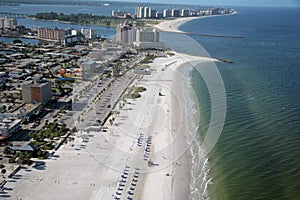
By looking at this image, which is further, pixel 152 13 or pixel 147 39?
pixel 152 13

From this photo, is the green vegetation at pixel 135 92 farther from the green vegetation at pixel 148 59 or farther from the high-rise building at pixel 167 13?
the high-rise building at pixel 167 13

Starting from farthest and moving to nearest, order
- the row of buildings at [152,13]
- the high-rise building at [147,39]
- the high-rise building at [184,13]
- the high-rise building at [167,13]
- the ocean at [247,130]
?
the high-rise building at [184,13], the high-rise building at [167,13], the row of buildings at [152,13], the high-rise building at [147,39], the ocean at [247,130]

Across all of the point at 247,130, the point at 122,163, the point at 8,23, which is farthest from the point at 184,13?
the point at 122,163

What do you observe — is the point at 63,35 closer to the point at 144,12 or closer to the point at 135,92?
the point at 135,92

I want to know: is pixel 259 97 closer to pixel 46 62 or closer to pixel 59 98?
pixel 59 98

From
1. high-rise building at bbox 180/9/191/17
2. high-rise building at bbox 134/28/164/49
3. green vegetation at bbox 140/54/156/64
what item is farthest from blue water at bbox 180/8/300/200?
high-rise building at bbox 180/9/191/17

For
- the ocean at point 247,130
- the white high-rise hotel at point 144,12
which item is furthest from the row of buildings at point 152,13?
the ocean at point 247,130

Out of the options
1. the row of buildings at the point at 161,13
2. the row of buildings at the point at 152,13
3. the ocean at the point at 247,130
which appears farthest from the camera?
the row of buildings at the point at 161,13
